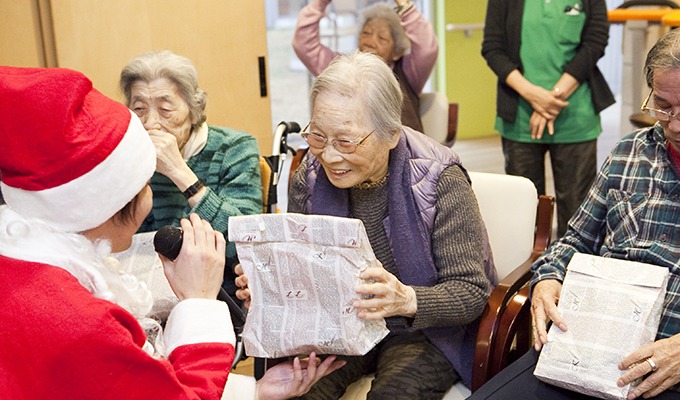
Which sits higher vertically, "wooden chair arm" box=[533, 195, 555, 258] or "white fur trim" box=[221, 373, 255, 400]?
"wooden chair arm" box=[533, 195, 555, 258]

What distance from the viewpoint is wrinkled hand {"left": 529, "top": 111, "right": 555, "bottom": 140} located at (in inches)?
144

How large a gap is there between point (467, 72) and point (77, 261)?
6.47 m

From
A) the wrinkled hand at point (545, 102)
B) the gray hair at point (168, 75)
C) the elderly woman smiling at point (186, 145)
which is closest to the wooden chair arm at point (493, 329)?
the elderly woman smiling at point (186, 145)

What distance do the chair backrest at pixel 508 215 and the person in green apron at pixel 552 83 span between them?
1.35 meters

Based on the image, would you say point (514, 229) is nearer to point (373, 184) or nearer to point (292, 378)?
point (373, 184)

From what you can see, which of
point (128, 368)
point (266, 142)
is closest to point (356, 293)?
point (128, 368)

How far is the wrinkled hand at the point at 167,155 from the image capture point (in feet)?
8.09

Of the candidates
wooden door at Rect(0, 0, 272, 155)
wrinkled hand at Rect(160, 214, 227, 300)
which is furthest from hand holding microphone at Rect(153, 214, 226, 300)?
wooden door at Rect(0, 0, 272, 155)

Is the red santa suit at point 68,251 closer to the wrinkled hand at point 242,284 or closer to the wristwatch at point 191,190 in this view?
the wrinkled hand at point 242,284

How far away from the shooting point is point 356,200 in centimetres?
224

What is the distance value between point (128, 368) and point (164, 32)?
2.33 metres

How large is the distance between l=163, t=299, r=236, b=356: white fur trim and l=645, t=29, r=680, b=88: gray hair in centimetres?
116

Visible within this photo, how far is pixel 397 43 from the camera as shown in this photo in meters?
3.91

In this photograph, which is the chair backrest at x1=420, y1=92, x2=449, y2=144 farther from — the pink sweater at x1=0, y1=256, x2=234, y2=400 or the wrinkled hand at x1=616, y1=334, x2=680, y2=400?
the pink sweater at x1=0, y1=256, x2=234, y2=400
